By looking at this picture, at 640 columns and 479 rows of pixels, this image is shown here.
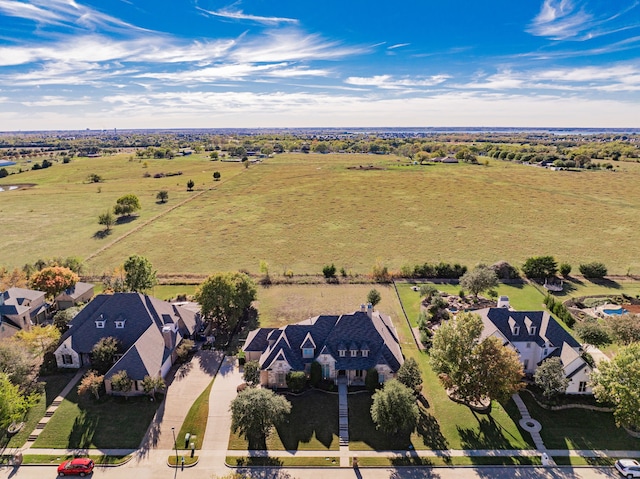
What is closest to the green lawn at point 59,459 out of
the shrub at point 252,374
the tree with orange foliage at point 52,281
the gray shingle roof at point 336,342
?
the shrub at point 252,374

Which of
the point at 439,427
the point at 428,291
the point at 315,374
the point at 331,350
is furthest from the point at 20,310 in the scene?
the point at 428,291

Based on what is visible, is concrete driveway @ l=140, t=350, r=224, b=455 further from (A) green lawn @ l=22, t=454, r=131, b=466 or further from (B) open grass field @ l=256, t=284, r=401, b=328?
(B) open grass field @ l=256, t=284, r=401, b=328

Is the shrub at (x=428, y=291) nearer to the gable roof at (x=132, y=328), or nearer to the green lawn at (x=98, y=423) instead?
the gable roof at (x=132, y=328)

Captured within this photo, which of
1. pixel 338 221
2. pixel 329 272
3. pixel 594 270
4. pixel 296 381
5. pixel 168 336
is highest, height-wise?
pixel 168 336

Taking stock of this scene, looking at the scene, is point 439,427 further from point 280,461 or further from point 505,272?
point 505,272

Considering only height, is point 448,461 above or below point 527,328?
below
